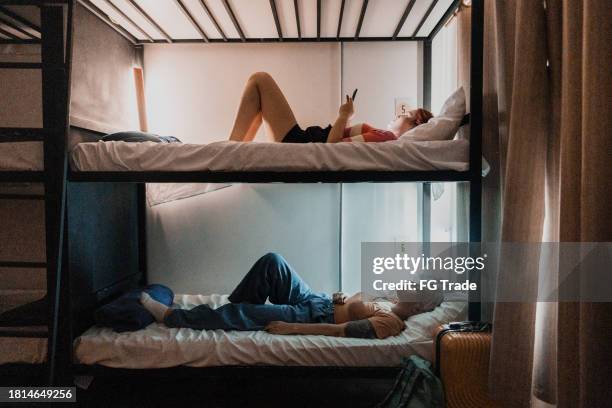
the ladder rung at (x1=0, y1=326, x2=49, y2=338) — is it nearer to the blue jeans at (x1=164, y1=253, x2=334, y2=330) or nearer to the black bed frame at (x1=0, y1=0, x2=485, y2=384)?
the black bed frame at (x1=0, y1=0, x2=485, y2=384)

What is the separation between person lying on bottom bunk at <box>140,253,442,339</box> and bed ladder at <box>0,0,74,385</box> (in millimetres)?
442

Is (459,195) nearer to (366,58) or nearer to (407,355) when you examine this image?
(407,355)

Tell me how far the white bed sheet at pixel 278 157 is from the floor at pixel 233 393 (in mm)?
1127

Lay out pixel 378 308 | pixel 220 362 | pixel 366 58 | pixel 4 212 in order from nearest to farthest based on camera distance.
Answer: pixel 220 362 < pixel 378 308 < pixel 4 212 < pixel 366 58

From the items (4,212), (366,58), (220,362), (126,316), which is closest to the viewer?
(220,362)

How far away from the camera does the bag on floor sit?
5.33ft

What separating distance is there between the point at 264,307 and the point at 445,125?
129cm

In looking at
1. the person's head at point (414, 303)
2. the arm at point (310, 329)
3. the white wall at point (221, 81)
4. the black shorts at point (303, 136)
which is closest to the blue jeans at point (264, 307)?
the arm at point (310, 329)

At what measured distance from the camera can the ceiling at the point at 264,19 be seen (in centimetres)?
230

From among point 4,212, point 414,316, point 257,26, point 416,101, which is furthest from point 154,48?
point 414,316

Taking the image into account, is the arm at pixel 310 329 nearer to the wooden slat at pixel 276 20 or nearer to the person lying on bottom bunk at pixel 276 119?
the person lying on bottom bunk at pixel 276 119

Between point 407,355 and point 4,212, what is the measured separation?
7.57 feet

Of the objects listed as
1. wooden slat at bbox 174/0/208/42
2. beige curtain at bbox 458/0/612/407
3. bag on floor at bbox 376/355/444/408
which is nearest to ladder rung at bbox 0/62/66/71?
wooden slat at bbox 174/0/208/42

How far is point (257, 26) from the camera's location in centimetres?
261
